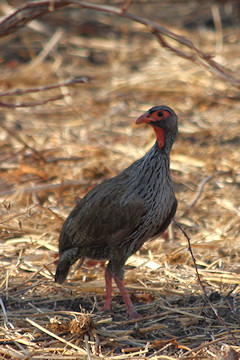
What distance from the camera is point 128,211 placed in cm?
384

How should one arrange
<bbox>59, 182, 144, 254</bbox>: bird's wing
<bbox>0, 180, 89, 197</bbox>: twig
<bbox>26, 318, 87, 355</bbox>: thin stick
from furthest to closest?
1. <bbox>0, 180, 89, 197</bbox>: twig
2. <bbox>59, 182, 144, 254</bbox>: bird's wing
3. <bbox>26, 318, 87, 355</bbox>: thin stick

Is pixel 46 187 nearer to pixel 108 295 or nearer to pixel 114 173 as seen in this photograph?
pixel 114 173

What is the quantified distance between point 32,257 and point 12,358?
1492 millimetres

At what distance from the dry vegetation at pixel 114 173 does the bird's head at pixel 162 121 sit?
3.02ft

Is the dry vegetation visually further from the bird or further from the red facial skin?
the red facial skin

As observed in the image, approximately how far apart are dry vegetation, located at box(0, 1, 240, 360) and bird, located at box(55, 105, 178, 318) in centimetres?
36

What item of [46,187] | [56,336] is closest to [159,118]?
[56,336]

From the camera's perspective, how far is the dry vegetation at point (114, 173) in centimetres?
374

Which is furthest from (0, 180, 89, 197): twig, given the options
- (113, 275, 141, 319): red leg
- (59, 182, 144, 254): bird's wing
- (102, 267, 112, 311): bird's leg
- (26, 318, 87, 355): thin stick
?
(26, 318, 87, 355): thin stick

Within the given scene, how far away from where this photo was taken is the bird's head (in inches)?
157

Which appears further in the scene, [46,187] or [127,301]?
[46,187]

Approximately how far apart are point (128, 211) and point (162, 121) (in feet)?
2.28

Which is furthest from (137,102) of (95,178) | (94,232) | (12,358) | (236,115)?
(12,358)

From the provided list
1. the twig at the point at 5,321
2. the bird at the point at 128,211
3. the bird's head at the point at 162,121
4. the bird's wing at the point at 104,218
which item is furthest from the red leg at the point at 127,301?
the bird's head at the point at 162,121
